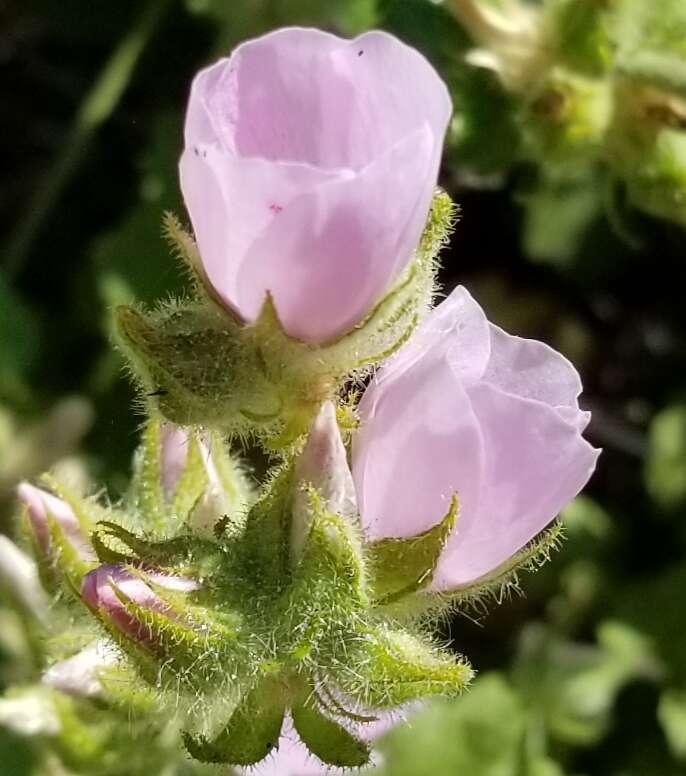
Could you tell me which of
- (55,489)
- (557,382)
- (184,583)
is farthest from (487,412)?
(55,489)

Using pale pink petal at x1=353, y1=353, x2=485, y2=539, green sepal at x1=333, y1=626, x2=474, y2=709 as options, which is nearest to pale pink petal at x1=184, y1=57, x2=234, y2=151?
pale pink petal at x1=353, y1=353, x2=485, y2=539

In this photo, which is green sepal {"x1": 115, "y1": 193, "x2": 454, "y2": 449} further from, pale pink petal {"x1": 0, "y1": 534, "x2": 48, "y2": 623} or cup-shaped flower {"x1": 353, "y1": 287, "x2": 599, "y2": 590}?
pale pink petal {"x1": 0, "y1": 534, "x2": 48, "y2": 623}

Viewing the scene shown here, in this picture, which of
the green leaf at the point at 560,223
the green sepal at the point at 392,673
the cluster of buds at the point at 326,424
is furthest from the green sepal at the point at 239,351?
the green leaf at the point at 560,223

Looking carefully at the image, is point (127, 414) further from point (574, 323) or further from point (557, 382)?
point (557, 382)

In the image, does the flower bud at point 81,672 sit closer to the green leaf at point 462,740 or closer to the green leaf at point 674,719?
the green leaf at point 462,740

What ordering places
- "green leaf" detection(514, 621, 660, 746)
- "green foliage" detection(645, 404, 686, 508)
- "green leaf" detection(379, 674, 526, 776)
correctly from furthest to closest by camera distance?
"green foliage" detection(645, 404, 686, 508) < "green leaf" detection(514, 621, 660, 746) < "green leaf" detection(379, 674, 526, 776)
